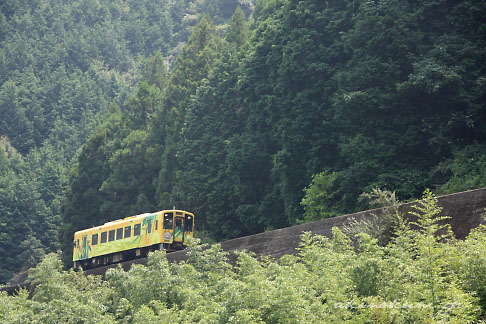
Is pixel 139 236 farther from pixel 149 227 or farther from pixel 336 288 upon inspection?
pixel 336 288

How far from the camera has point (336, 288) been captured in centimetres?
1338

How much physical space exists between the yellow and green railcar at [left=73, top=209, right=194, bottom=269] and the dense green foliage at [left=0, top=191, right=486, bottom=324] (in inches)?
467

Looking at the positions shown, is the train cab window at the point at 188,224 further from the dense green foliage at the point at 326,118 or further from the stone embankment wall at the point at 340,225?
the stone embankment wall at the point at 340,225

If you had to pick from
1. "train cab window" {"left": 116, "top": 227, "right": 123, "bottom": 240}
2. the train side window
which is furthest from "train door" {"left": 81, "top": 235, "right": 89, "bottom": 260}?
"train cab window" {"left": 116, "top": 227, "right": 123, "bottom": 240}

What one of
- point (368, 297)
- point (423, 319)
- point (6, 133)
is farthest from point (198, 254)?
point (6, 133)

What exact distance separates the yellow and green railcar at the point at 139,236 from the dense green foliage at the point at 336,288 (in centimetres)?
1187

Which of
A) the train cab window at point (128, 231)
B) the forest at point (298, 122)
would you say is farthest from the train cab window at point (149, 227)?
the forest at point (298, 122)

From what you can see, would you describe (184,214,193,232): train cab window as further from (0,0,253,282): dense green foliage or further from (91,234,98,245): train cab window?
(0,0,253,282): dense green foliage

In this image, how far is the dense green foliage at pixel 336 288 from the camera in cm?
1185

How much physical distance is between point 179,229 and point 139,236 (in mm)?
1729

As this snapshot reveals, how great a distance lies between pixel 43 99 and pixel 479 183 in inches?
3404

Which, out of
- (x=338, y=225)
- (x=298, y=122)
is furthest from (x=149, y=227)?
(x=338, y=225)

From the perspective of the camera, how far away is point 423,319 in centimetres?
1138

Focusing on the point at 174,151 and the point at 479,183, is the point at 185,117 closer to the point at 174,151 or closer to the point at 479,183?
the point at 174,151
